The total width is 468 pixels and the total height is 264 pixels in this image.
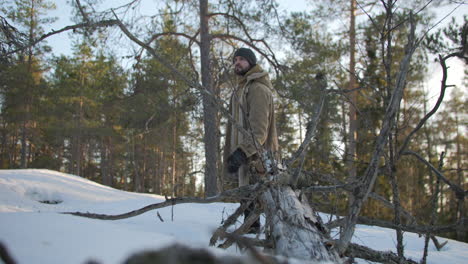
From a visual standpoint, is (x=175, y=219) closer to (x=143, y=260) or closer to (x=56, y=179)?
(x=143, y=260)

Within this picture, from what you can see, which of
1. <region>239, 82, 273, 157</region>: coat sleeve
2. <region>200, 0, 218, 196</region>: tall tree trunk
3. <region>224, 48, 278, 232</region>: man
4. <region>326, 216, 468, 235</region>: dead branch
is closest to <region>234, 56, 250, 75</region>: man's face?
<region>224, 48, 278, 232</region>: man

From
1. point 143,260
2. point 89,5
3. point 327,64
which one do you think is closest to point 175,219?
point 143,260

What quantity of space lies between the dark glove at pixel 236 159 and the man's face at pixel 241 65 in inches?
39.8

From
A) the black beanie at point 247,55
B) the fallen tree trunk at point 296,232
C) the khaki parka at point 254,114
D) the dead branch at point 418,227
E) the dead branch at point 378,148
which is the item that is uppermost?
the black beanie at point 247,55

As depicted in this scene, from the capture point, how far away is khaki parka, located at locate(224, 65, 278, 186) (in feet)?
9.75

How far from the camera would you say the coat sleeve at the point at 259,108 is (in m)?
2.99

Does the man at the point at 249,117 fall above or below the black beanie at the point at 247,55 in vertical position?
below

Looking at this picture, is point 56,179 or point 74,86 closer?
point 56,179

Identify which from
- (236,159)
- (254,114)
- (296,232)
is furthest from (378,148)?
(254,114)

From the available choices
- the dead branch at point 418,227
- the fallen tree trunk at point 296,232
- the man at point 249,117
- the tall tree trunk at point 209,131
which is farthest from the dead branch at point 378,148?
the tall tree trunk at point 209,131

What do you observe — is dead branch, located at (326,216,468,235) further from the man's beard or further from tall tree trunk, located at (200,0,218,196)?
tall tree trunk, located at (200,0,218,196)

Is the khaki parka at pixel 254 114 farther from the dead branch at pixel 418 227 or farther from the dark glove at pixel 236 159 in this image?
the dead branch at pixel 418 227

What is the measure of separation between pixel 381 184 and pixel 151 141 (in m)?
14.3

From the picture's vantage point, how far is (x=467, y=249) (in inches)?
126
